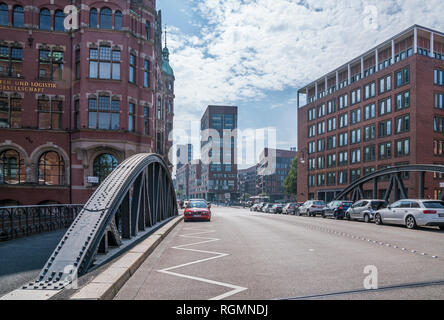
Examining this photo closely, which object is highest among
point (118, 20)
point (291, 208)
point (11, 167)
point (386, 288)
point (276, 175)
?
point (118, 20)

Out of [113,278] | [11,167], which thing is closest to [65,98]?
[11,167]

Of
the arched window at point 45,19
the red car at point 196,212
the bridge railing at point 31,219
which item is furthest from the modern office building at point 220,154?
the bridge railing at point 31,219

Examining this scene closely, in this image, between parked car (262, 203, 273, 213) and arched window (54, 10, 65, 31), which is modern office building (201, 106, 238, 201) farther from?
arched window (54, 10, 65, 31)

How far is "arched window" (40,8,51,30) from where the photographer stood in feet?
90.1

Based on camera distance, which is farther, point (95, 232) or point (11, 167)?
point (11, 167)

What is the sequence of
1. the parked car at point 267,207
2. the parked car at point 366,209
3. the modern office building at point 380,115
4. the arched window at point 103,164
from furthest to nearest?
the parked car at point 267,207 < the modern office building at point 380,115 < the arched window at point 103,164 < the parked car at point 366,209

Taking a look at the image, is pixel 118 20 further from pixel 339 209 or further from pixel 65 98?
pixel 339 209

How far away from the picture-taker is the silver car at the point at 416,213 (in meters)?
17.3

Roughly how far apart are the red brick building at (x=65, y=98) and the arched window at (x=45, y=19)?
0.23 feet

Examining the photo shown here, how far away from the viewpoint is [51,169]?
88.4 ft

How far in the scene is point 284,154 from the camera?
14750 centimetres

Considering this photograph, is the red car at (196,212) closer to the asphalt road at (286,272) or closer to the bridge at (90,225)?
the bridge at (90,225)

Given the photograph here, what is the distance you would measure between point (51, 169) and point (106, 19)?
1170 cm
